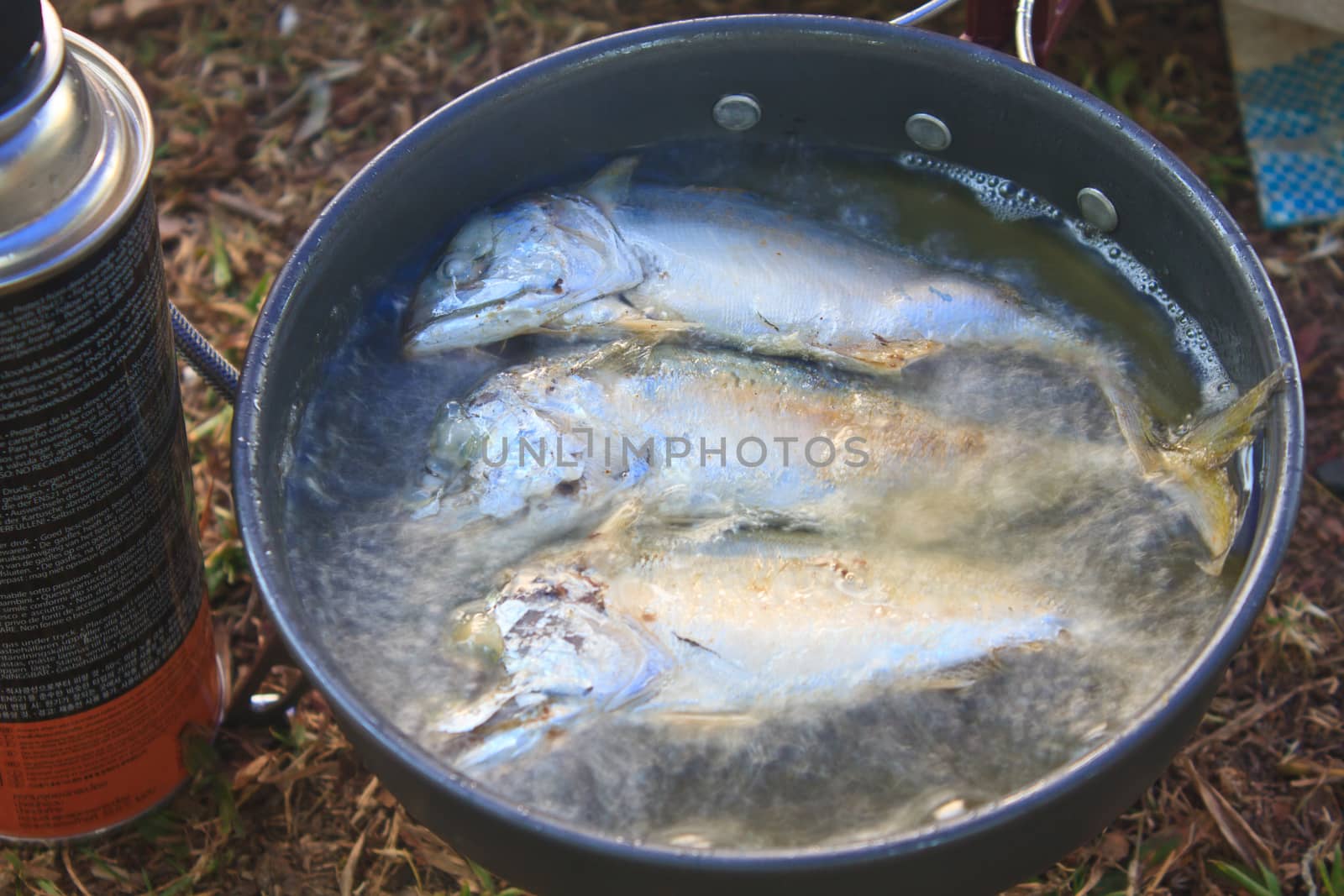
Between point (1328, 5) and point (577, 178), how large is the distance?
153cm

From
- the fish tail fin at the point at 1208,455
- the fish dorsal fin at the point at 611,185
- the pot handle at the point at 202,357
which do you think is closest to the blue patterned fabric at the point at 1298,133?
the fish tail fin at the point at 1208,455

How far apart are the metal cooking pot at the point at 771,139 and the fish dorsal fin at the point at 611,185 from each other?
27 millimetres

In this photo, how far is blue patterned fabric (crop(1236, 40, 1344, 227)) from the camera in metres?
2.31

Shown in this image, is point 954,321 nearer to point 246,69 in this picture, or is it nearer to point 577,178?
point 577,178

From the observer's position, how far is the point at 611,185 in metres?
1.58

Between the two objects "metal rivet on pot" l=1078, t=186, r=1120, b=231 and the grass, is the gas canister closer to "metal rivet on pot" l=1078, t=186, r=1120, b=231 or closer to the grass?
the grass

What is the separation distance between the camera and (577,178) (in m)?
1.59

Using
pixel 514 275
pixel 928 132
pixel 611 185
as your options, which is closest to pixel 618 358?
pixel 514 275

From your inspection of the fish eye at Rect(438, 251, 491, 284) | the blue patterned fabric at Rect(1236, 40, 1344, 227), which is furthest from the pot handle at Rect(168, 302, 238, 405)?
the blue patterned fabric at Rect(1236, 40, 1344, 227)

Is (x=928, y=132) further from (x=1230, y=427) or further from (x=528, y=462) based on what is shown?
(x=528, y=462)

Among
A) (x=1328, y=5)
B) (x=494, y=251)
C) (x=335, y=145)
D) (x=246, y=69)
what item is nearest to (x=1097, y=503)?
(x=494, y=251)

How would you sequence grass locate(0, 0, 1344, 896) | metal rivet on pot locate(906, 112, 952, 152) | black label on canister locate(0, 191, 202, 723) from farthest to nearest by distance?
grass locate(0, 0, 1344, 896), metal rivet on pot locate(906, 112, 952, 152), black label on canister locate(0, 191, 202, 723)

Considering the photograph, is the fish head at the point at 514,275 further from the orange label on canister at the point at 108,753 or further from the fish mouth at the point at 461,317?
the orange label on canister at the point at 108,753

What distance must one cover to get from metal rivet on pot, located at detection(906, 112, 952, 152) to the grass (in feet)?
2.73
